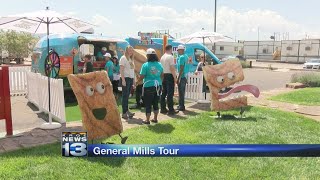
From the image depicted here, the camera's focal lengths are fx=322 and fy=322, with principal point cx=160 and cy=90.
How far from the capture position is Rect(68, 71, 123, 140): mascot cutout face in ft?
18.0

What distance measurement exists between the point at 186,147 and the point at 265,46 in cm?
6248

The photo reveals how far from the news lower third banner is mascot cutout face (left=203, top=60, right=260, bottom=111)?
6757 mm

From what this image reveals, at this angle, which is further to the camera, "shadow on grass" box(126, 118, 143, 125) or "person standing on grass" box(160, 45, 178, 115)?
"person standing on grass" box(160, 45, 178, 115)

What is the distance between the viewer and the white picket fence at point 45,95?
748cm

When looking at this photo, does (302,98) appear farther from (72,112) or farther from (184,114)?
(72,112)

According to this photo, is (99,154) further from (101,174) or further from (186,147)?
(101,174)

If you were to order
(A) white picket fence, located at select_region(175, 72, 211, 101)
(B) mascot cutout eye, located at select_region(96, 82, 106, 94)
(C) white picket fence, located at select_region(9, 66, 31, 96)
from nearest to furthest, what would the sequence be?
(B) mascot cutout eye, located at select_region(96, 82, 106, 94) < (A) white picket fence, located at select_region(175, 72, 211, 101) < (C) white picket fence, located at select_region(9, 66, 31, 96)

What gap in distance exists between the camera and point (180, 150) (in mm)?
1733

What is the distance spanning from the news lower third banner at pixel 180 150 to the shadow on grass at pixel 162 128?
4976 mm

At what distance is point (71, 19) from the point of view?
8109 mm

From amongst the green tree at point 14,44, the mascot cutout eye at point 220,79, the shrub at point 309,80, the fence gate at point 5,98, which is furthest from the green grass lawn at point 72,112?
the green tree at point 14,44

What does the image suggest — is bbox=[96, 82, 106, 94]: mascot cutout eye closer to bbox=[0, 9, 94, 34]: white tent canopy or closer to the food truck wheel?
bbox=[0, 9, 94, 34]: white tent canopy

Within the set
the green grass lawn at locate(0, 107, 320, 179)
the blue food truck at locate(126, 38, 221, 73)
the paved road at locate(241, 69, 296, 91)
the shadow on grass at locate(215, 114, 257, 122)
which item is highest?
the blue food truck at locate(126, 38, 221, 73)

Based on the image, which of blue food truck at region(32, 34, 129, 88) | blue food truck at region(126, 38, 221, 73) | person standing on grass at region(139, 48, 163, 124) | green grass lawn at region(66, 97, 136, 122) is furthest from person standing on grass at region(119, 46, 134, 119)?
blue food truck at region(126, 38, 221, 73)
